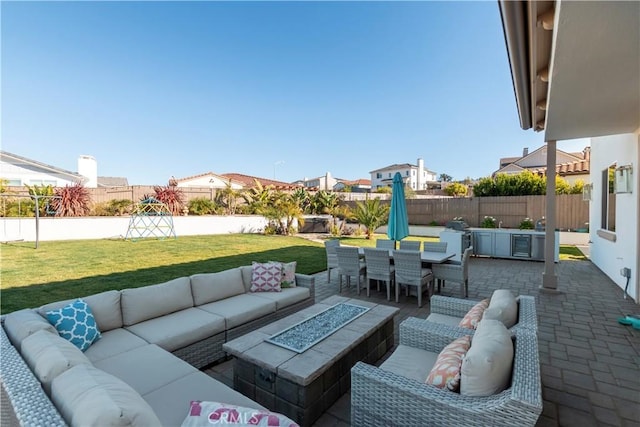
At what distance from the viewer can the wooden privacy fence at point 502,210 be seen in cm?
1274

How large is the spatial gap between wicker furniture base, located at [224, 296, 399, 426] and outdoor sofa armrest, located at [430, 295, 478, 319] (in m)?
0.97

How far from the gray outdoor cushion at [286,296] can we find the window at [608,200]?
746cm

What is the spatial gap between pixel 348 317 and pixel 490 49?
8.05 meters

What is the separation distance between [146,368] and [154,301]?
4.06 feet

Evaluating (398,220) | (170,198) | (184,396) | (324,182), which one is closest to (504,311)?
(184,396)

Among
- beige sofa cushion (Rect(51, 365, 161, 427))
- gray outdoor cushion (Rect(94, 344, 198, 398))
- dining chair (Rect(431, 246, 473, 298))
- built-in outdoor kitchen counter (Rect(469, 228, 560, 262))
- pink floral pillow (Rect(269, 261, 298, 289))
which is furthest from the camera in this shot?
built-in outdoor kitchen counter (Rect(469, 228, 560, 262))

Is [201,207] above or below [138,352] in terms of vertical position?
above

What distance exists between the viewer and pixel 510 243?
380 inches

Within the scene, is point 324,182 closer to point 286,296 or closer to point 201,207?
point 201,207

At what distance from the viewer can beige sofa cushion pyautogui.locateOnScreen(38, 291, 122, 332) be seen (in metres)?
3.05

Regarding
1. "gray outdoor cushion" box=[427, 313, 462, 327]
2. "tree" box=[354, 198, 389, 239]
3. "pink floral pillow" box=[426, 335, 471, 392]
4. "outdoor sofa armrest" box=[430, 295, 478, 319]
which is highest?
"tree" box=[354, 198, 389, 239]

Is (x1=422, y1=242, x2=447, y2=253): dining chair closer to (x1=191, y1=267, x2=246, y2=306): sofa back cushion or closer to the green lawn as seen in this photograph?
the green lawn

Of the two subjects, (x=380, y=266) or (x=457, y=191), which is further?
(x=457, y=191)

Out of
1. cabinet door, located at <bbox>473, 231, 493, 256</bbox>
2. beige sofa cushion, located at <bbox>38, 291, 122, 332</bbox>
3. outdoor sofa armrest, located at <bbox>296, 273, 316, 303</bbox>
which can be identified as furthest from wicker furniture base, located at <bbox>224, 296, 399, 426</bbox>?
cabinet door, located at <bbox>473, 231, 493, 256</bbox>
